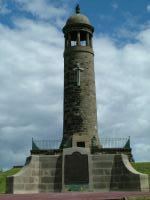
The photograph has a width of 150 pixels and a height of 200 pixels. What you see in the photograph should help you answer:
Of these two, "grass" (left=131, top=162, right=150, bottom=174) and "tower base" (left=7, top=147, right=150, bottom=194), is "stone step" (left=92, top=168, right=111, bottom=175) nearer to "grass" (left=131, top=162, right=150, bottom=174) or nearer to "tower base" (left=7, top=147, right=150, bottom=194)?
"tower base" (left=7, top=147, right=150, bottom=194)

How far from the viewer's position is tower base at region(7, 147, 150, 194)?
946 inches

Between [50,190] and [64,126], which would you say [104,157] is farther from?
[64,126]

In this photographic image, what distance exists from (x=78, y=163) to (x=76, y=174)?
0.71 metres

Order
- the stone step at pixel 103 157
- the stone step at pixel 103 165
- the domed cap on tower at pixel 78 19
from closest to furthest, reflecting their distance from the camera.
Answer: the stone step at pixel 103 165 < the stone step at pixel 103 157 < the domed cap on tower at pixel 78 19

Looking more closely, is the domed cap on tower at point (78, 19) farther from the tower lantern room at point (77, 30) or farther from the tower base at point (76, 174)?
the tower base at point (76, 174)

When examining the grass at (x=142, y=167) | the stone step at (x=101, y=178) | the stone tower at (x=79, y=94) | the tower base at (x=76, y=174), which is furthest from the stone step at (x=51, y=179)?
the grass at (x=142, y=167)

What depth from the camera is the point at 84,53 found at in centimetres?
3206

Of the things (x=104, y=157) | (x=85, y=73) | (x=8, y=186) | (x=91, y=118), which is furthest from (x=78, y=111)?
(x=8, y=186)

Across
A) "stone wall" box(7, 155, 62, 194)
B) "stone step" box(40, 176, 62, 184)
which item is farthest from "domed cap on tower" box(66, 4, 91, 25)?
"stone step" box(40, 176, 62, 184)

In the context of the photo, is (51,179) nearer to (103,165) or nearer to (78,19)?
(103,165)

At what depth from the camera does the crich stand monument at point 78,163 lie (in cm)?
2401

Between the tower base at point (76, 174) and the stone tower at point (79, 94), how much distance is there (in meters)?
4.48

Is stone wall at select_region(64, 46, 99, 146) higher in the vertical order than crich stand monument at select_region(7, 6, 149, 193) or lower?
higher

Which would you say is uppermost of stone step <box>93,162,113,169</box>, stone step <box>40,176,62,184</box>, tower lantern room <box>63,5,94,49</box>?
tower lantern room <box>63,5,94,49</box>
